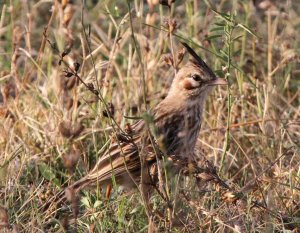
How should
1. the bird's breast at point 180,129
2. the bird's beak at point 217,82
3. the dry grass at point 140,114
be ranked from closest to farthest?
the dry grass at point 140,114, the bird's breast at point 180,129, the bird's beak at point 217,82

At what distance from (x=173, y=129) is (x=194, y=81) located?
1.16 feet

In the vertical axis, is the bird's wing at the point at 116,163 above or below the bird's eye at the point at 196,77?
below

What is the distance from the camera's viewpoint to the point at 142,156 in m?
4.01

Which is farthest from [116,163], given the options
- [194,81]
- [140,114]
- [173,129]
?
[194,81]

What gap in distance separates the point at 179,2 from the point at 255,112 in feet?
6.07

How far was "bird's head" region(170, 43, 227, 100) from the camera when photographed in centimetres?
557

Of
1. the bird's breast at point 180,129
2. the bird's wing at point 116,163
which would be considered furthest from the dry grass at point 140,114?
the bird's breast at point 180,129

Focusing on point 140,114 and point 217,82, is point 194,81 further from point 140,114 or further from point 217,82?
point 140,114

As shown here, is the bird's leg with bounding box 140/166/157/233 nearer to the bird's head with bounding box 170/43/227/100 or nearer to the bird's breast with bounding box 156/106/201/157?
the bird's breast with bounding box 156/106/201/157

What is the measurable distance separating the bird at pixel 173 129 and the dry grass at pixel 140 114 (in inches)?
3.3

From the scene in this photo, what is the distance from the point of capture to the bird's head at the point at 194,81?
18.3 feet

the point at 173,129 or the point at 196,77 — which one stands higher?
the point at 196,77

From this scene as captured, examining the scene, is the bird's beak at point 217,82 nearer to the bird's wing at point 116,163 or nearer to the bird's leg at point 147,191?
the bird's wing at point 116,163

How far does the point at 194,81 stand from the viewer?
567cm
